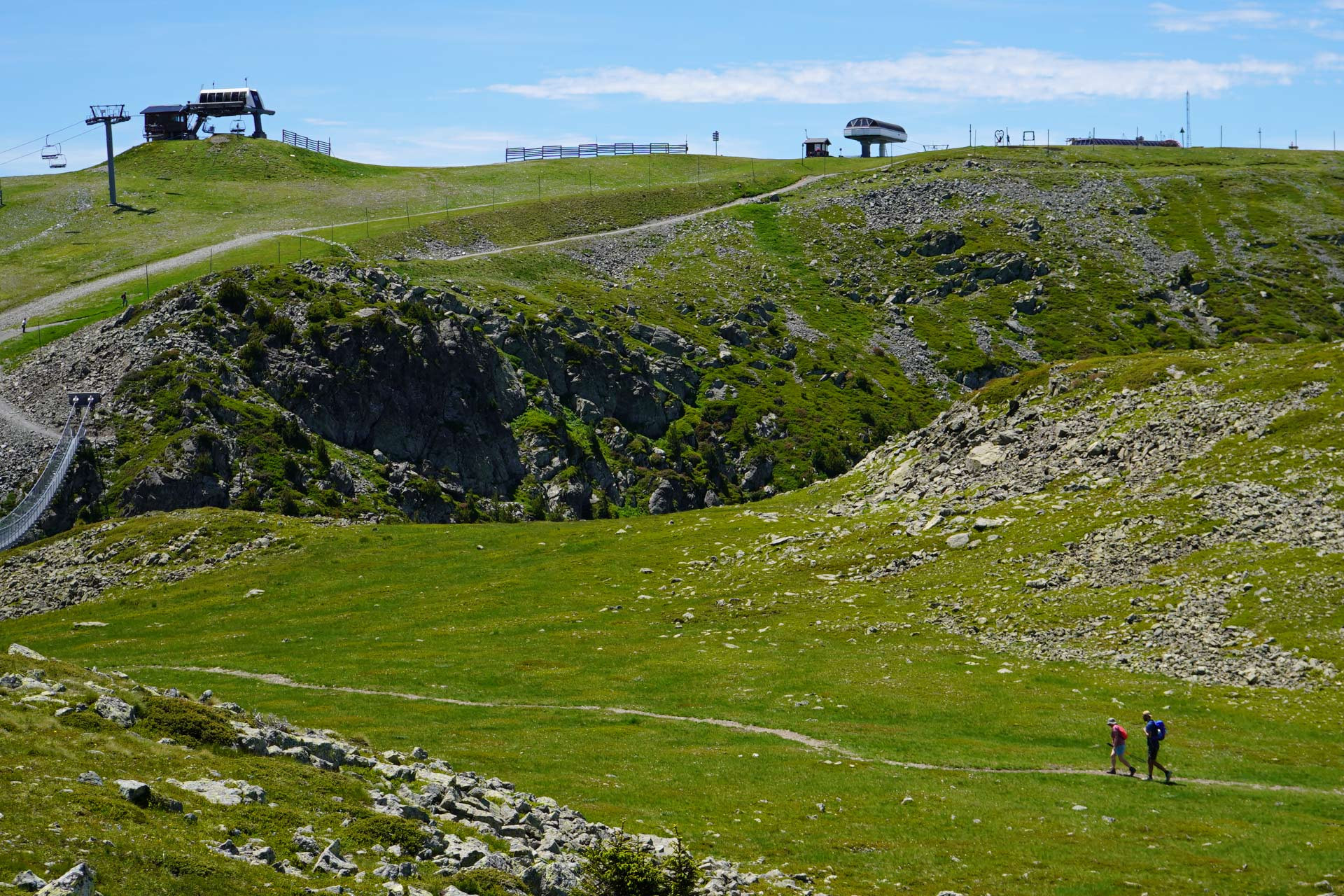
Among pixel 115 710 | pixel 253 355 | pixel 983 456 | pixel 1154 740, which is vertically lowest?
pixel 1154 740

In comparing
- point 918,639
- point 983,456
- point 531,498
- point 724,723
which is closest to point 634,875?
point 724,723

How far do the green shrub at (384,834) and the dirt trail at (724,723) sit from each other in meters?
23.3

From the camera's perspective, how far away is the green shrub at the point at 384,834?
2784 centimetres

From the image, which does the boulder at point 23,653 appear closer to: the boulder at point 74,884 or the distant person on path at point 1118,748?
the boulder at point 74,884

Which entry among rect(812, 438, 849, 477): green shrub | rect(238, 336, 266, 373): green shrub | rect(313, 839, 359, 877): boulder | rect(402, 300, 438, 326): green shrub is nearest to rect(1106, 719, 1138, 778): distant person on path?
rect(313, 839, 359, 877): boulder

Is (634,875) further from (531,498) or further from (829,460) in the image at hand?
(829,460)

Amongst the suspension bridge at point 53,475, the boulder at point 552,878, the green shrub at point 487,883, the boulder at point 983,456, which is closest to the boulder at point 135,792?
the green shrub at point 487,883

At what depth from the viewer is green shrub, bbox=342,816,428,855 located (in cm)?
2784

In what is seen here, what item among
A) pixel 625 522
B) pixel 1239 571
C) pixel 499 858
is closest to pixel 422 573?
pixel 625 522

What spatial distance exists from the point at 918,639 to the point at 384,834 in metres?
45.4

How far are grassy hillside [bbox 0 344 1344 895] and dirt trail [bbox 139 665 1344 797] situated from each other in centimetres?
31

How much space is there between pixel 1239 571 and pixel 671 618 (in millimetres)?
35512

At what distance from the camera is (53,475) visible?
378 feet

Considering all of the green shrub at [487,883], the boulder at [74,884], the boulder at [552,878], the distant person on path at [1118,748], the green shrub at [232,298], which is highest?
the green shrub at [232,298]
